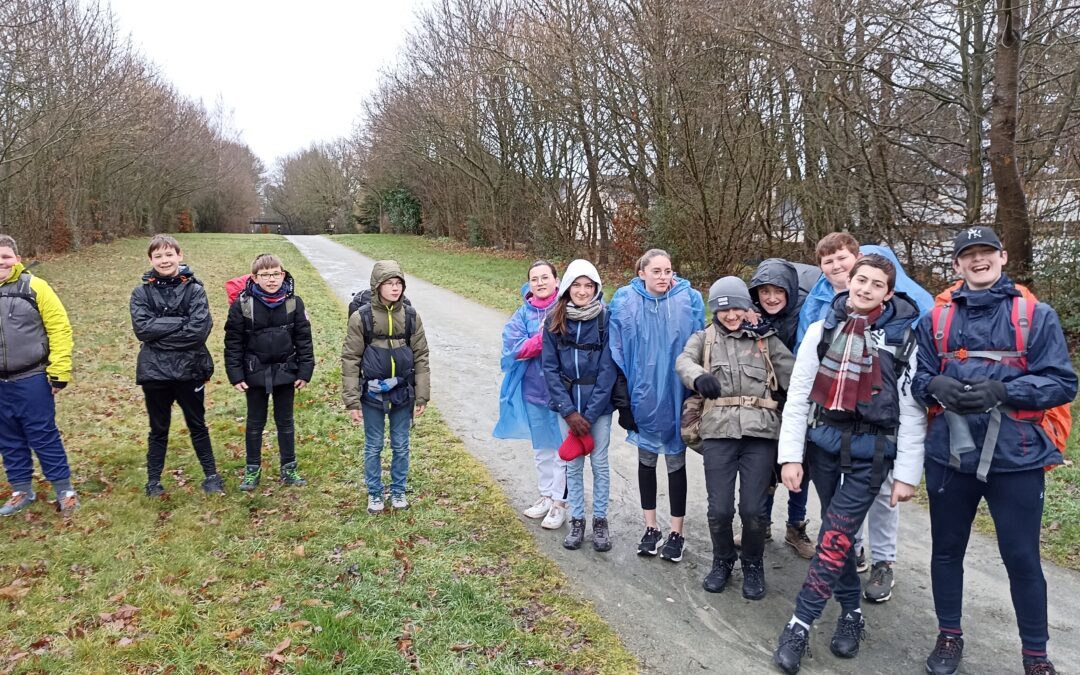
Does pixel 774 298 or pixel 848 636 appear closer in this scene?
pixel 848 636

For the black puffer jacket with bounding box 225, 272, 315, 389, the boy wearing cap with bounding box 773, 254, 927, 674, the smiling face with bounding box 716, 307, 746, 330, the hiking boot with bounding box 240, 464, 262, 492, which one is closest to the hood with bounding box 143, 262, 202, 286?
the black puffer jacket with bounding box 225, 272, 315, 389

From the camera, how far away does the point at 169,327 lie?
16.7 ft

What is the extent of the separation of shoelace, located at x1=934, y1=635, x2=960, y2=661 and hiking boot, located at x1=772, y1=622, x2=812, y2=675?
616mm

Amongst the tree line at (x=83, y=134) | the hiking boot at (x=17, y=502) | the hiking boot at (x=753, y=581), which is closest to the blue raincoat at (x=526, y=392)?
the hiking boot at (x=753, y=581)

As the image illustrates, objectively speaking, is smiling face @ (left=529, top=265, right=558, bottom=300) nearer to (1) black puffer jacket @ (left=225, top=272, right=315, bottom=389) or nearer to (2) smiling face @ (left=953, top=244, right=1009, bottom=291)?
(1) black puffer jacket @ (left=225, top=272, right=315, bottom=389)

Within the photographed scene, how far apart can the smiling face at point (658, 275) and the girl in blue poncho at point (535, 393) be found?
75 cm

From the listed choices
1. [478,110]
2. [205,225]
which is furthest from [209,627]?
[205,225]

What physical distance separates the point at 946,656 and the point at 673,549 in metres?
1.61

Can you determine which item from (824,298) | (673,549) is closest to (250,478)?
(673,549)

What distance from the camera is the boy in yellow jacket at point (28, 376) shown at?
494 cm

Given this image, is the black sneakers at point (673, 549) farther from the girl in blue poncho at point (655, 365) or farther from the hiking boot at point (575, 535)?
the hiking boot at point (575, 535)

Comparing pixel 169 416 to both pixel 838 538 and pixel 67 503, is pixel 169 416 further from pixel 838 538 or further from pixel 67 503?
pixel 838 538

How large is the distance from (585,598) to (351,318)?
258cm

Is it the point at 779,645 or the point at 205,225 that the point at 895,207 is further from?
the point at 205,225
